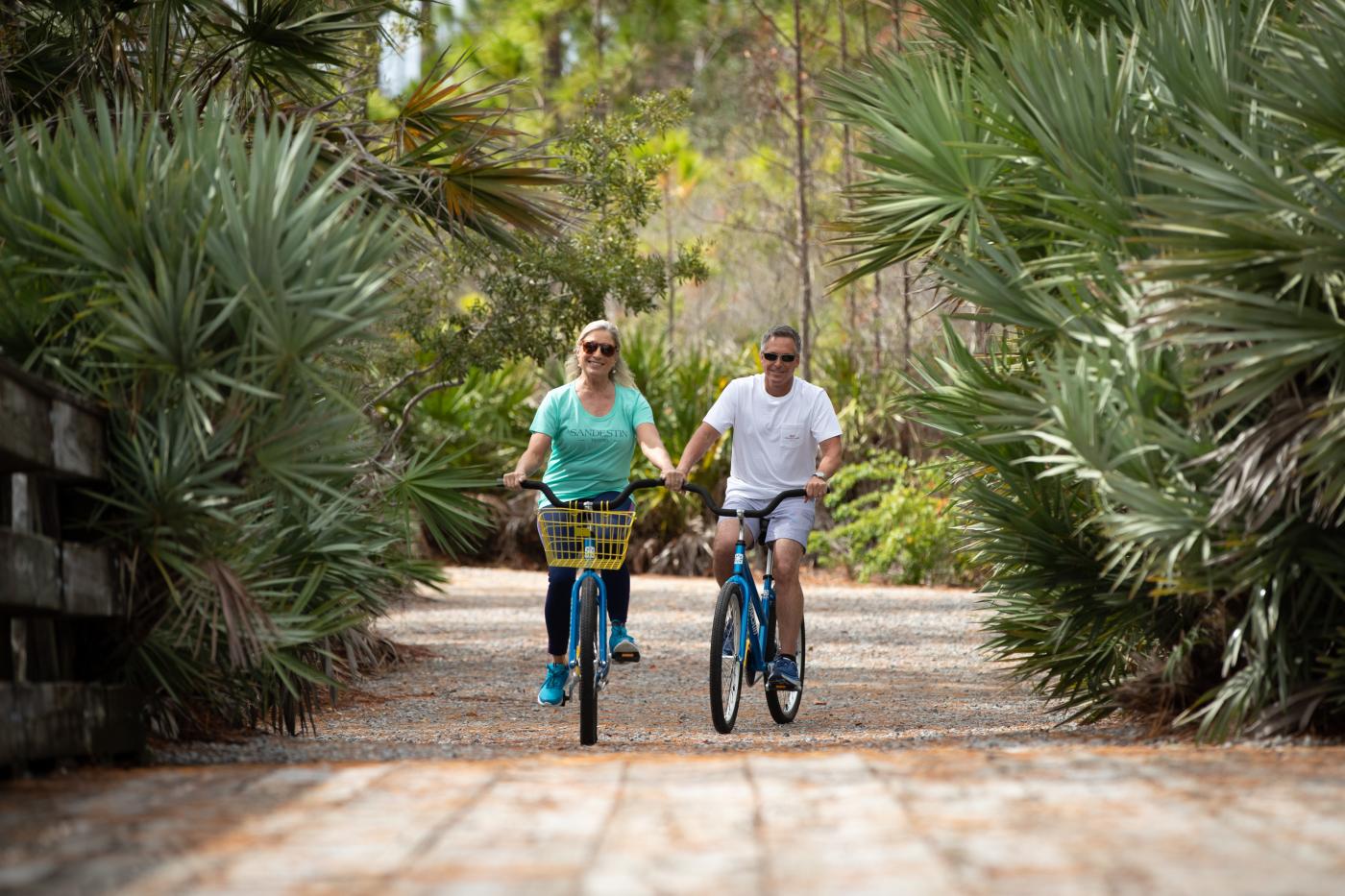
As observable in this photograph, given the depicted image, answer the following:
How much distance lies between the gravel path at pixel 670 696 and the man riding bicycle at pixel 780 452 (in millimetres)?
558

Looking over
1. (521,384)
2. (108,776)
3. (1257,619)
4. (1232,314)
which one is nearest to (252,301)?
(108,776)

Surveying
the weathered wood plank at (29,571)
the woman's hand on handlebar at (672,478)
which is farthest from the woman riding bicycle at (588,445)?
the weathered wood plank at (29,571)

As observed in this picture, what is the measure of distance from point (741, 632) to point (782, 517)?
0.55 meters

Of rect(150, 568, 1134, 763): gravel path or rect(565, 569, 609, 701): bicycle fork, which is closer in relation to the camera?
rect(150, 568, 1134, 763): gravel path

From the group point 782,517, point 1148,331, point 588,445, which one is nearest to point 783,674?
point 782,517

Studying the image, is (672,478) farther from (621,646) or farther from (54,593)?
(54,593)

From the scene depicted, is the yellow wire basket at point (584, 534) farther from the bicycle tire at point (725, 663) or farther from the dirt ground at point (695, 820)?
the dirt ground at point (695, 820)

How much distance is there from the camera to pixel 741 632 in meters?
7.05

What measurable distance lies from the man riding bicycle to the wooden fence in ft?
9.40

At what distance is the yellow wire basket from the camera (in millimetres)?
6527

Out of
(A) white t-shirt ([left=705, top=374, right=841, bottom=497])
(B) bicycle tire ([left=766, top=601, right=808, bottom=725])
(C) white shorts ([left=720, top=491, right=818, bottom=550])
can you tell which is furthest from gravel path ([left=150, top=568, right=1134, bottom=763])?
(A) white t-shirt ([left=705, top=374, right=841, bottom=497])

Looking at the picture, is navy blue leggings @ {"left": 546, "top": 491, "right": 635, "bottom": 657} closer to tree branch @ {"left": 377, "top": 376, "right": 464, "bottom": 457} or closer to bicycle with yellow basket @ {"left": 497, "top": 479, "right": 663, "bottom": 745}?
bicycle with yellow basket @ {"left": 497, "top": 479, "right": 663, "bottom": 745}

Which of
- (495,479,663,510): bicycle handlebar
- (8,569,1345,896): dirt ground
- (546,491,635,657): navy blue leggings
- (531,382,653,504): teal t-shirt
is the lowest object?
(8,569,1345,896): dirt ground

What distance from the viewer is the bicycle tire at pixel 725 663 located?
22.1 ft
